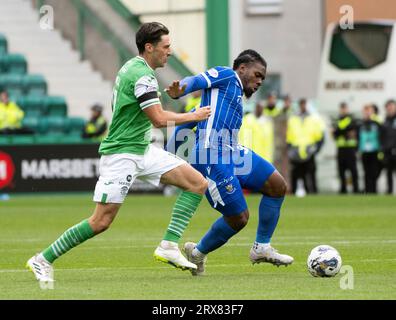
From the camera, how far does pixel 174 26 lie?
3378cm

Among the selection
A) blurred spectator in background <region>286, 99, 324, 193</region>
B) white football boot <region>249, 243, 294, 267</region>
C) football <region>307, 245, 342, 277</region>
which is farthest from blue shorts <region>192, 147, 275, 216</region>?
blurred spectator in background <region>286, 99, 324, 193</region>

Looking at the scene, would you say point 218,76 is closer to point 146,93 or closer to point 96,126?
point 146,93

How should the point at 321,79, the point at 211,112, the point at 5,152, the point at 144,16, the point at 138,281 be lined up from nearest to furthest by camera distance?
the point at 138,281
the point at 211,112
the point at 5,152
the point at 321,79
the point at 144,16

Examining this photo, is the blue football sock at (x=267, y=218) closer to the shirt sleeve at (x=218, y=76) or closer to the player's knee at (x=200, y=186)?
the player's knee at (x=200, y=186)

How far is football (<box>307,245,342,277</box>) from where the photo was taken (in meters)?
10.3

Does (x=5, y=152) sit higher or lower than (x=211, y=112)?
lower

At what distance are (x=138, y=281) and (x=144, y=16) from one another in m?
23.3

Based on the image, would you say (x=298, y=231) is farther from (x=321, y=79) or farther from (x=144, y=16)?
(x=144, y=16)

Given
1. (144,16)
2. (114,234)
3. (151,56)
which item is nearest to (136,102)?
(151,56)

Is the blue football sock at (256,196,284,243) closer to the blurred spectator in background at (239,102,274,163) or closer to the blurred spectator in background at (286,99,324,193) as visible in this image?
the blurred spectator in background at (239,102,274,163)

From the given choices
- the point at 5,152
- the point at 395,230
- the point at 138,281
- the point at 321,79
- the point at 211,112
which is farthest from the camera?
the point at 321,79

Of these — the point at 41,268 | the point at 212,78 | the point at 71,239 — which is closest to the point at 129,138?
the point at 71,239

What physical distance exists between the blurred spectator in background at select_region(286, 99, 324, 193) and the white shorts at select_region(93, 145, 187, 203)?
1687cm

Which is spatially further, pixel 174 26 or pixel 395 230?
pixel 174 26
